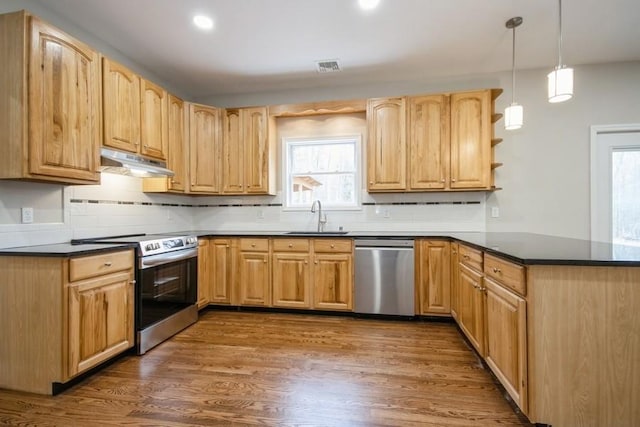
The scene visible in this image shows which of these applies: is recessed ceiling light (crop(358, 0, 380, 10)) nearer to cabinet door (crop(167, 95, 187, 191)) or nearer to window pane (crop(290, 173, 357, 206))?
window pane (crop(290, 173, 357, 206))

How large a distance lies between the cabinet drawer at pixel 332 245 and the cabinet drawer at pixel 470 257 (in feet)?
3.57

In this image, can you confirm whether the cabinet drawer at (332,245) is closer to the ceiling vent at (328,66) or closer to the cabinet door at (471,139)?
the cabinet door at (471,139)

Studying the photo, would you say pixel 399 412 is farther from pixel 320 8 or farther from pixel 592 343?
pixel 320 8

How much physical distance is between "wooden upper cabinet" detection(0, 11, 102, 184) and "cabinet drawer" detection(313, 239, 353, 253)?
215 cm

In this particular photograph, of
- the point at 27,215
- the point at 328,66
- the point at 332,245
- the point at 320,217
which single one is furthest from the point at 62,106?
the point at 320,217

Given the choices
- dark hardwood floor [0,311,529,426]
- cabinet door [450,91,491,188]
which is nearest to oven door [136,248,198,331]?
dark hardwood floor [0,311,529,426]

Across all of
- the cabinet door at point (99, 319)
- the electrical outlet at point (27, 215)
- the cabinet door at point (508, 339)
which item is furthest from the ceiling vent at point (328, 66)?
the electrical outlet at point (27, 215)

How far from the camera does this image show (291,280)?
3553 mm

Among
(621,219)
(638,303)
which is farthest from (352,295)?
(621,219)

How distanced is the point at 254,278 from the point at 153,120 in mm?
1967

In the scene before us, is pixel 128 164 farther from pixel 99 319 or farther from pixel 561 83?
pixel 561 83

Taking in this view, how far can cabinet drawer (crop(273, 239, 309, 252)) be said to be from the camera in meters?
3.51

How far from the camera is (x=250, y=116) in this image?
394cm

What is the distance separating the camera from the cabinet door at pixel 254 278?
3613 millimetres
